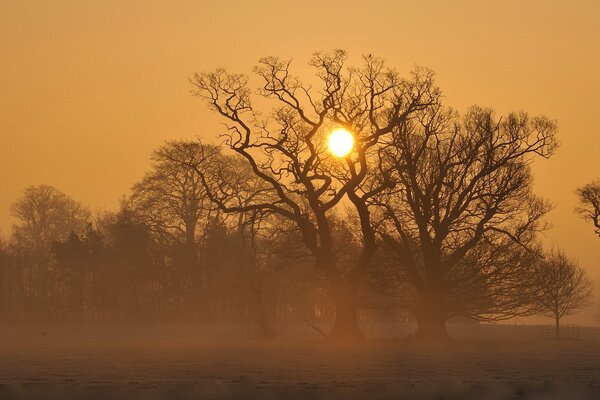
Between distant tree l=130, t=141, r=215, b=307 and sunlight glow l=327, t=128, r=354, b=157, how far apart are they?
25.0m

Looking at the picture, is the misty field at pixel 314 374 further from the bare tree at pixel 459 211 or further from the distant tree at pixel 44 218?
the distant tree at pixel 44 218

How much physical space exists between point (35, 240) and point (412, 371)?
256 feet

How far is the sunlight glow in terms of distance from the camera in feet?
184

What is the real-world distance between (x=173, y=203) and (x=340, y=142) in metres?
28.1

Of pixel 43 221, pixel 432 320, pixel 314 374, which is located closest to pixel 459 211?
pixel 432 320

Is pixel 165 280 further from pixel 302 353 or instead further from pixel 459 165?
pixel 302 353

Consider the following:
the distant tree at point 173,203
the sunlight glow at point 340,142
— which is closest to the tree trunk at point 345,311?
the sunlight glow at point 340,142

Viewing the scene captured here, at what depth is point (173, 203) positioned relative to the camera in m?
81.6

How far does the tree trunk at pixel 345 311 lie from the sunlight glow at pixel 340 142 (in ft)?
23.3

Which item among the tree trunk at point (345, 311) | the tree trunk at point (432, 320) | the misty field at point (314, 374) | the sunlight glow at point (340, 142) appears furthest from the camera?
the tree trunk at point (432, 320)

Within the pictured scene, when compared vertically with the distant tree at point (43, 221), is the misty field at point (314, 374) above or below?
below

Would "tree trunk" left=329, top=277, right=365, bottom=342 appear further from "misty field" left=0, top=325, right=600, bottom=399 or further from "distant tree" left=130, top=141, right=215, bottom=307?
"distant tree" left=130, top=141, right=215, bottom=307

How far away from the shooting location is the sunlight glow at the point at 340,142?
184 ft

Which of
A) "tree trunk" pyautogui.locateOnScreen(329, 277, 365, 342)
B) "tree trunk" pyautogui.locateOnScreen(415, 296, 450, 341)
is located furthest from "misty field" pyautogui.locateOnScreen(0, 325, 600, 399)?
"tree trunk" pyautogui.locateOnScreen(415, 296, 450, 341)
